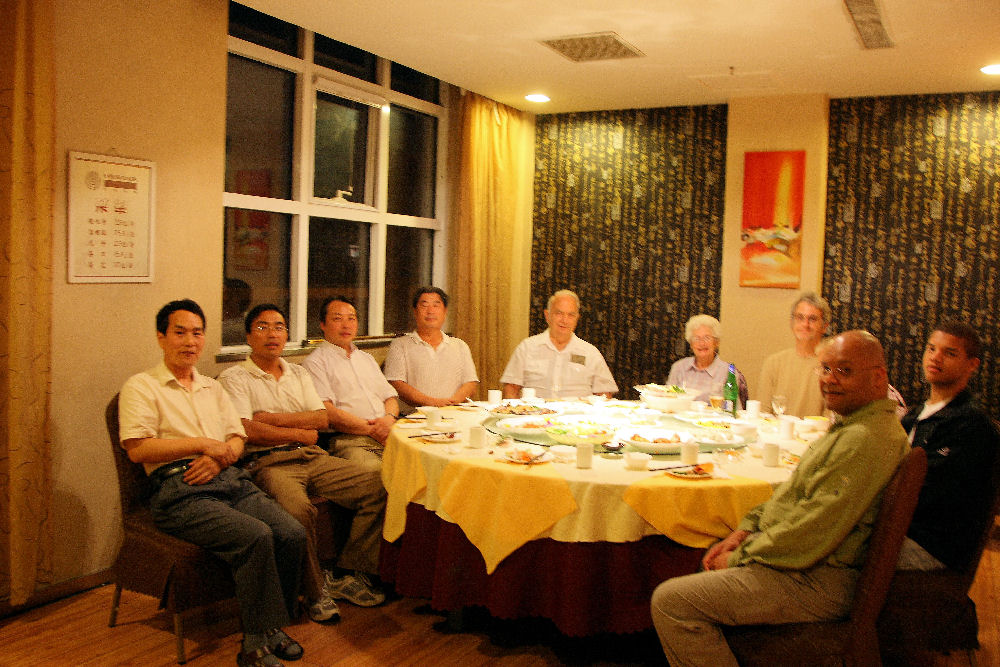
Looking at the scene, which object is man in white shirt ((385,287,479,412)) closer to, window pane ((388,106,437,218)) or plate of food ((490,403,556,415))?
plate of food ((490,403,556,415))

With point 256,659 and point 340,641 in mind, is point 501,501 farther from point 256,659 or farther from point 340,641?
point 256,659

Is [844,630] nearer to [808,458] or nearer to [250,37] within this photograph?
[808,458]

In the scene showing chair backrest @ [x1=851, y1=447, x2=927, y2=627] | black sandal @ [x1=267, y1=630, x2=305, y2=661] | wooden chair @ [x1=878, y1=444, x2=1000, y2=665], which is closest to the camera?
chair backrest @ [x1=851, y1=447, x2=927, y2=627]

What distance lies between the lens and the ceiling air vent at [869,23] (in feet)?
11.6

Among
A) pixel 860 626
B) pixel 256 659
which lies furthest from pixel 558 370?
pixel 860 626

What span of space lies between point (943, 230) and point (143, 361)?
4675 mm

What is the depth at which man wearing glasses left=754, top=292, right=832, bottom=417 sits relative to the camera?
170 inches

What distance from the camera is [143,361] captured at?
3.58 meters

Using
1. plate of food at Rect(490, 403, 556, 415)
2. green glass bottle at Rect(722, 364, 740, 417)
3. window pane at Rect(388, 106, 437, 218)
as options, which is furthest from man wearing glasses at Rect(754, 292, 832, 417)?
window pane at Rect(388, 106, 437, 218)

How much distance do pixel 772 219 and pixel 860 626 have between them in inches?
148

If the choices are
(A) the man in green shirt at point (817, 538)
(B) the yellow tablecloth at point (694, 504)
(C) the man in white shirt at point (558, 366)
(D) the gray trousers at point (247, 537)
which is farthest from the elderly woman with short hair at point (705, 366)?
(D) the gray trousers at point (247, 537)

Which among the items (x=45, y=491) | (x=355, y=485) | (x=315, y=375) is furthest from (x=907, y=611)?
(x=45, y=491)

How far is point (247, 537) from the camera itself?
2.84 meters

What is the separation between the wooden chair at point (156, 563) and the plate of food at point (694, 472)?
63.9 inches
